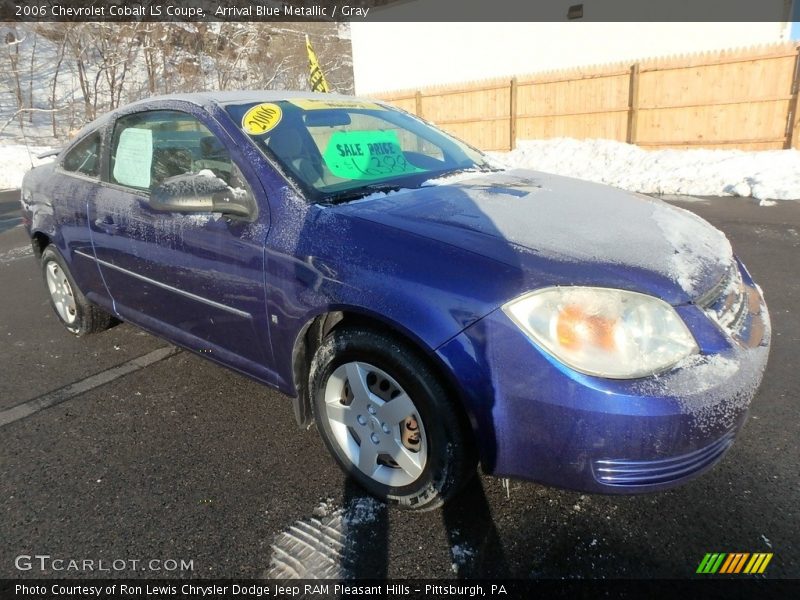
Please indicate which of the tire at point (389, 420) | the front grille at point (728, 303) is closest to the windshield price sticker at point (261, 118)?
the tire at point (389, 420)

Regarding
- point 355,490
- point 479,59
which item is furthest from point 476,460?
point 479,59

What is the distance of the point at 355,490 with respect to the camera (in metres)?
2.25

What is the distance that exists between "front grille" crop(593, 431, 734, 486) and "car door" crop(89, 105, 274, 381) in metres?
1.44

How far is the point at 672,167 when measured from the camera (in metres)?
10.9

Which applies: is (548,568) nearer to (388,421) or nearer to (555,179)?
(388,421)

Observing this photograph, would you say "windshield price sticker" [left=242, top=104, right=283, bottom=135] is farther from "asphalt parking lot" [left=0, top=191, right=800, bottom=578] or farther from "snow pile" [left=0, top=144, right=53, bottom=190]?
"snow pile" [left=0, top=144, right=53, bottom=190]

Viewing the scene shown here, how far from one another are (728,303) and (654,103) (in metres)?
12.5

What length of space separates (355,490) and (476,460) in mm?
620

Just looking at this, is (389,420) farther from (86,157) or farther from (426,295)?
(86,157)

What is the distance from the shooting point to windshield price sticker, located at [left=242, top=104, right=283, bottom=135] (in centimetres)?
247

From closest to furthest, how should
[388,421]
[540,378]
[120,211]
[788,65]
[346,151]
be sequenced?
[540,378]
[388,421]
[346,151]
[120,211]
[788,65]

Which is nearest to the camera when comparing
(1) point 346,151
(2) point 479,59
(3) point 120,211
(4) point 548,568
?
(4) point 548,568

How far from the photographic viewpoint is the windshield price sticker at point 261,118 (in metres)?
2.47

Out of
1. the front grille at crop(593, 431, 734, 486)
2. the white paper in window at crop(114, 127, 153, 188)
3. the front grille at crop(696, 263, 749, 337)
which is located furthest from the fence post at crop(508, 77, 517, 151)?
the front grille at crop(593, 431, 734, 486)
